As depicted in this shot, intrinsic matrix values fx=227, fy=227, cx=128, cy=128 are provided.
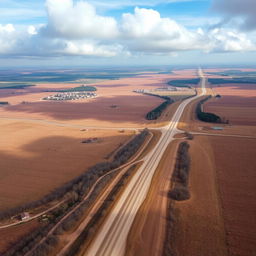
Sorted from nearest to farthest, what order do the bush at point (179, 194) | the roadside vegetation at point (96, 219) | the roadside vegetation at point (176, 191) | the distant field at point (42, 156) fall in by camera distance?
the roadside vegetation at point (96, 219), the roadside vegetation at point (176, 191), the bush at point (179, 194), the distant field at point (42, 156)

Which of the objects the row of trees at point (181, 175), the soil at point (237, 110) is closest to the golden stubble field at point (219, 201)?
the row of trees at point (181, 175)

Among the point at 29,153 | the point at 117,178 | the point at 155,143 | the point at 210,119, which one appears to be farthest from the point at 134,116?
the point at 117,178

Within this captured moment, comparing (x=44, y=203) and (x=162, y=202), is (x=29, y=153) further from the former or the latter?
(x=162, y=202)

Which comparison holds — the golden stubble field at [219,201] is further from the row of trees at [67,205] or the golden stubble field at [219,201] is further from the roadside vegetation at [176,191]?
the row of trees at [67,205]

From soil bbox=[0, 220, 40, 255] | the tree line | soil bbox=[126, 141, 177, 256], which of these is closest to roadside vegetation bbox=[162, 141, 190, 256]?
soil bbox=[126, 141, 177, 256]

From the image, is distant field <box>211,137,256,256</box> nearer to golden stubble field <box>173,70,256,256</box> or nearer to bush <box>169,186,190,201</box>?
golden stubble field <box>173,70,256,256</box>

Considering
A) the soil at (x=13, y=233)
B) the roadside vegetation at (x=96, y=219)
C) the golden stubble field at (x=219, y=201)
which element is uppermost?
the golden stubble field at (x=219, y=201)

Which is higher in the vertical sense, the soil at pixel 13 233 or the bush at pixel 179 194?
the bush at pixel 179 194
